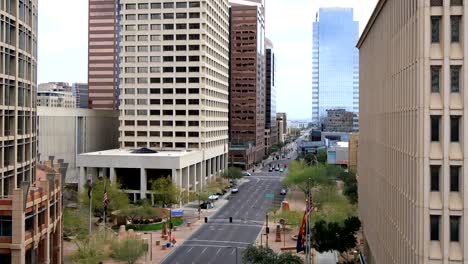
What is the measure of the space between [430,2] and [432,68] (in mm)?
3254

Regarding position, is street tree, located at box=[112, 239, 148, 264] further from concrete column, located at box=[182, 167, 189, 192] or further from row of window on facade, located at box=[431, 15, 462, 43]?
concrete column, located at box=[182, 167, 189, 192]

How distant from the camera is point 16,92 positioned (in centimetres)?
4459

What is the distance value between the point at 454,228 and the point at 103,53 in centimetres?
16758

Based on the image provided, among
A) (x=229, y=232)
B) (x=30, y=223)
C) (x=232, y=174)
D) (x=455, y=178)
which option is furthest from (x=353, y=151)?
(x=455, y=178)

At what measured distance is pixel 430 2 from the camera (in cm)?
2702

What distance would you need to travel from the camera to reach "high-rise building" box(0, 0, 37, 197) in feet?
139

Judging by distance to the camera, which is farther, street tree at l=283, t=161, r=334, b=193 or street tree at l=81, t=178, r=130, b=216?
street tree at l=283, t=161, r=334, b=193

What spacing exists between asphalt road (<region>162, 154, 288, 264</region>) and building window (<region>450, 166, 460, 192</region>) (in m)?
30.0

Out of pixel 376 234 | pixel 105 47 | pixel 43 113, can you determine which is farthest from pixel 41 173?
pixel 105 47

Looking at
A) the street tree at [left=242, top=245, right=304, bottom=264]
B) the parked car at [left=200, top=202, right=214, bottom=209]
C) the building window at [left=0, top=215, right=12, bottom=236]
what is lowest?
the parked car at [left=200, top=202, right=214, bottom=209]

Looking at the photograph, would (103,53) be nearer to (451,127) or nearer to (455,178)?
(451,127)

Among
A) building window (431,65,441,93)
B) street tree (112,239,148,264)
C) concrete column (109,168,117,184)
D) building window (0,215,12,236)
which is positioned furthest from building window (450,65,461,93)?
concrete column (109,168,117,184)

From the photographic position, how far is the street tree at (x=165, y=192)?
93.8 m

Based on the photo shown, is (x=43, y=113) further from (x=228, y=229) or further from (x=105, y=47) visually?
(x=105, y=47)
